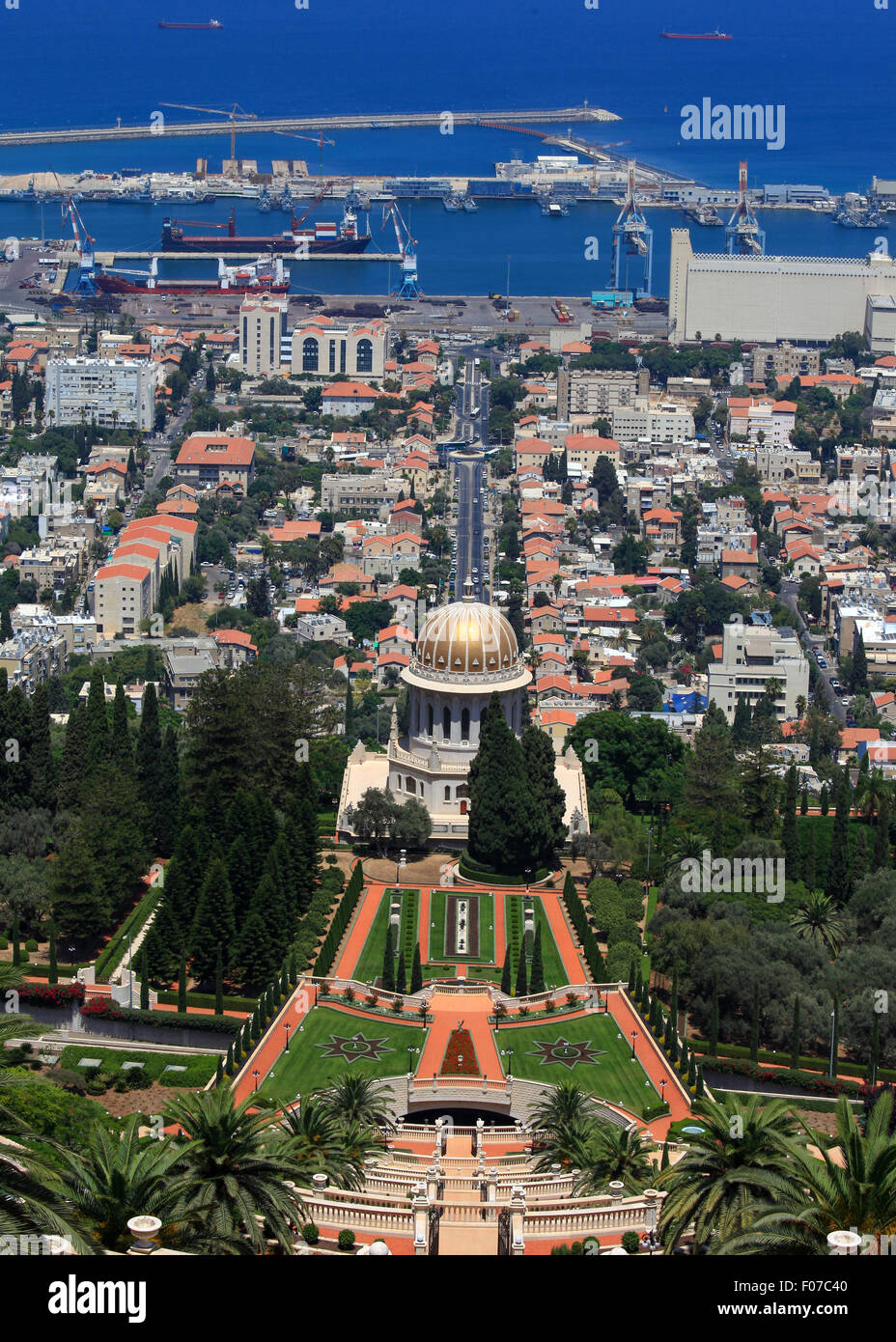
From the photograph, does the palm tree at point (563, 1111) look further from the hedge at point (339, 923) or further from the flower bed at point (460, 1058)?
the hedge at point (339, 923)

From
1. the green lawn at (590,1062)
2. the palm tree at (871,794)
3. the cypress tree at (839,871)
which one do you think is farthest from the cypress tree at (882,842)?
the green lawn at (590,1062)

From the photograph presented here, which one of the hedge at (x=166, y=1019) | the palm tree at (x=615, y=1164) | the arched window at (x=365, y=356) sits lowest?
the hedge at (x=166, y=1019)

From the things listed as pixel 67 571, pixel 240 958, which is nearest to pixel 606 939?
pixel 240 958

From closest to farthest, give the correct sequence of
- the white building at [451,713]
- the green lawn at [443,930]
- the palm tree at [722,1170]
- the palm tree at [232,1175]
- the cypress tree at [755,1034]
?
the palm tree at [232,1175] < the palm tree at [722,1170] < the cypress tree at [755,1034] < the green lawn at [443,930] < the white building at [451,713]

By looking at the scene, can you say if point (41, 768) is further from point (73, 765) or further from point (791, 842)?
point (791, 842)

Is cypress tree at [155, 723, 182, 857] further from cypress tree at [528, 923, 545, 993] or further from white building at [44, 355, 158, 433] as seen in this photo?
white building at [44, 355, 158, 433]

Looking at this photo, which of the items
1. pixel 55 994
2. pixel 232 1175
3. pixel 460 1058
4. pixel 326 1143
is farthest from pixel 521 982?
pixel 232 1175
